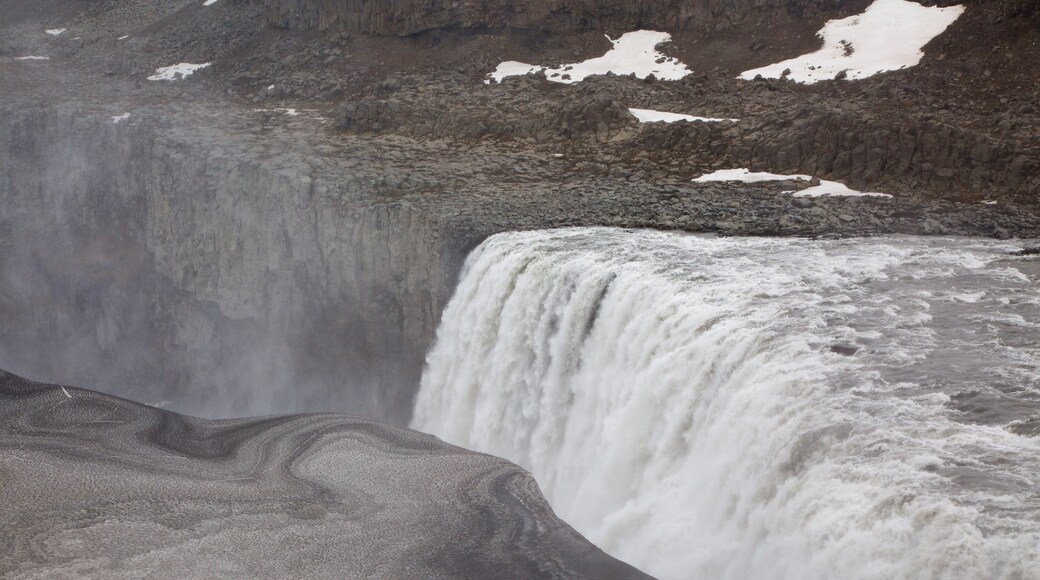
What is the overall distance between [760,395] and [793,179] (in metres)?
14.3

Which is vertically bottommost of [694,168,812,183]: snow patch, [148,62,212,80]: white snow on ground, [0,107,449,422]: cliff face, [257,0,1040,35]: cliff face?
[0,107,449,422]: cliff face

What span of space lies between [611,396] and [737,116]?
15852 millimetres

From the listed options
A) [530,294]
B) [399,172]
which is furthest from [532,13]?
[530,294]

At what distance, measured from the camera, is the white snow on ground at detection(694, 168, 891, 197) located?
26.1m

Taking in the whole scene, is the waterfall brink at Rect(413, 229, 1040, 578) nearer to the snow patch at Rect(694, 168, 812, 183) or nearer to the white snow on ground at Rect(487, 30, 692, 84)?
the snow patch at Rect(694, 168, 812, 183)

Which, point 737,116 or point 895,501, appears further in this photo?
point 737,116

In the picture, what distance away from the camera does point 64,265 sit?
37.4 metres

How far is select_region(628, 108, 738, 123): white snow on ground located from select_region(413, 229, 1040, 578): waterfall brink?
28.9 feet

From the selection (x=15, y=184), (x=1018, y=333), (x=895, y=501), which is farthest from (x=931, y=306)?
(x=15, y=184)

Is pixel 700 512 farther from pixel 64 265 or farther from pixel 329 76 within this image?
pixel 329 76

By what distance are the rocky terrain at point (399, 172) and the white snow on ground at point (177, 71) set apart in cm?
251

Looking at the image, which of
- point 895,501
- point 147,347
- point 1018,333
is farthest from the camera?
point 147,347

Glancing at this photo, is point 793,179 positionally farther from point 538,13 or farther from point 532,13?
point 532,13

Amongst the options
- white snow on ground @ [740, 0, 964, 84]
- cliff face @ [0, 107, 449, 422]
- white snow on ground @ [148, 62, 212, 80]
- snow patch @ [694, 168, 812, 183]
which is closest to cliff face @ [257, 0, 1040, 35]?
white snow on ground @ [740, 0, 964, 84]
